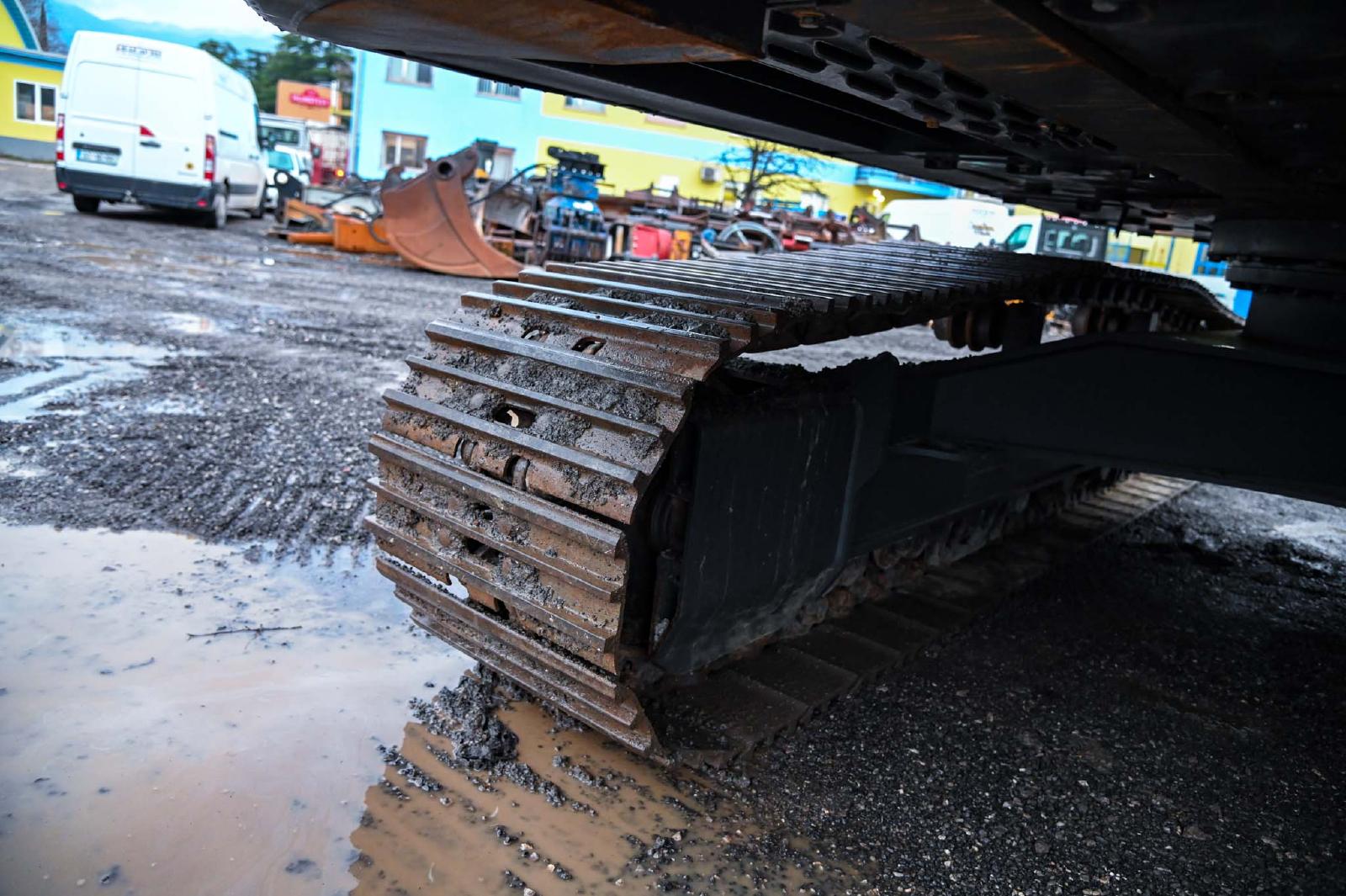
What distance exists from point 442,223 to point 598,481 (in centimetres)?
1350

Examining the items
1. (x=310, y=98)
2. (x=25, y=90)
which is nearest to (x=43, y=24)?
(x=25, y=90)

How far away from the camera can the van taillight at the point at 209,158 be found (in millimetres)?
16188

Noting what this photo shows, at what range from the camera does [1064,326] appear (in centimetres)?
1722

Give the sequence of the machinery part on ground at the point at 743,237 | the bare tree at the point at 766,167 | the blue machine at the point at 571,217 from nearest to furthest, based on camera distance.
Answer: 1. the blue machine at the point at 571,217
2. the machinery part on ground at the point at 743,237
3. the bare tree at the point at 766,167

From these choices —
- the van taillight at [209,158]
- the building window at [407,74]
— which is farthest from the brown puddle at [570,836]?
the building window at [407,74]

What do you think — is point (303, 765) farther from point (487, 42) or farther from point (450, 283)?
point (450, 283)

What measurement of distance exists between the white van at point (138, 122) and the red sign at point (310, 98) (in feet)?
131

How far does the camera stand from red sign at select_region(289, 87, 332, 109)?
53031 mm

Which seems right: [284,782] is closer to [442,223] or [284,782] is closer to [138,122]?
[442,223]

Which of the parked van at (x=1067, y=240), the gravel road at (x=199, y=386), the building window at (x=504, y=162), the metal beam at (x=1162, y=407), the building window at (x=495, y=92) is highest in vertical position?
the building window at (x=495, y=92)

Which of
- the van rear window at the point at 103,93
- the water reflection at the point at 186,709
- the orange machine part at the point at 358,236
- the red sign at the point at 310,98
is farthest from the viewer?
the red sign at the point at 310,98

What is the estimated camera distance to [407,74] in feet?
113

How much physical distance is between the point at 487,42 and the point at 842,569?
2.49 meters

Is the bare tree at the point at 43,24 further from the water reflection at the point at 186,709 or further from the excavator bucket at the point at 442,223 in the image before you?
the water reflection at the point at 186,709
